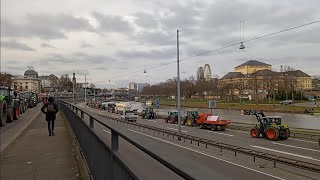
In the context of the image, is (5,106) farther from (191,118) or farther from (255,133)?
(191,118)

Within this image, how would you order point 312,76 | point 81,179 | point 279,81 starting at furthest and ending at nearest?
point 312,76, point 279,81, point 81,179

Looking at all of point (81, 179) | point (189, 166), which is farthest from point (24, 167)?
point (189, 166)

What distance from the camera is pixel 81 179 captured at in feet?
22.4

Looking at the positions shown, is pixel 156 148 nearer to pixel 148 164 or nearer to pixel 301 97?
pixel 148 164

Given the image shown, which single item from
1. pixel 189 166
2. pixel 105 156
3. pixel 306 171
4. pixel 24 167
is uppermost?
pixel 189 166

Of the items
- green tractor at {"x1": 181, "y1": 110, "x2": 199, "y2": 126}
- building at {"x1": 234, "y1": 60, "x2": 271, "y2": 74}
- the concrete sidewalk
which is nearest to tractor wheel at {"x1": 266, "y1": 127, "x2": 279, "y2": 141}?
green tractor at {"x1": 181, "y1": 110, "x2": 199, "y2": 126}

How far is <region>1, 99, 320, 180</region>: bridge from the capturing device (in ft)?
8.38

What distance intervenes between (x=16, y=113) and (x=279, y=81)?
289 ft

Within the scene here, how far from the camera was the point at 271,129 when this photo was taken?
32.3m

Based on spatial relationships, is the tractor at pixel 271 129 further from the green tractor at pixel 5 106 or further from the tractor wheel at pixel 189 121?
the green tractor at pixel 5 106

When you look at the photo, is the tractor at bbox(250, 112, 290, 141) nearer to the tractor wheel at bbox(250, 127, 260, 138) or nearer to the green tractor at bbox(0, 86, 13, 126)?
the tractor wheel at bbox(250, 127, 260, 138)

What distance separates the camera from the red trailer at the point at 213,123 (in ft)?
134

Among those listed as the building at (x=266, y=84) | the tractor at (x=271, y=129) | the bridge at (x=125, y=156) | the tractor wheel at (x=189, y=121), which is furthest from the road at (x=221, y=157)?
the building at (x=266, y=84)

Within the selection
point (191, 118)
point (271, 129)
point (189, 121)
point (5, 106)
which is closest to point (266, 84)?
point (189, 121)
